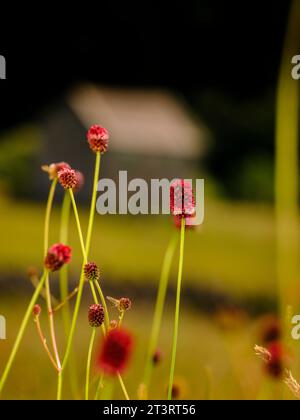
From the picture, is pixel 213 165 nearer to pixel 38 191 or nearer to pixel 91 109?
pixel 91 109

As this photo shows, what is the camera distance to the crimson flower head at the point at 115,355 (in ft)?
1.30

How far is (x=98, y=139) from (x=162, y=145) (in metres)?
11.6

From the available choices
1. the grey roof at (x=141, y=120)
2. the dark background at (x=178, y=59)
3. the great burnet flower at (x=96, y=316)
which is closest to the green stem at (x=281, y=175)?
the great burnet flower at (x=96, y=316)

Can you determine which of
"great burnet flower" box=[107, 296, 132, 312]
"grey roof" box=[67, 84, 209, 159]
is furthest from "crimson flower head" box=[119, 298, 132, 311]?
"grey roof" box=[67, 84, 209, 159]

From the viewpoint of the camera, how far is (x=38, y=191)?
9.90 m

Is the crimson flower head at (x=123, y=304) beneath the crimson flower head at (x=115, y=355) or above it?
above

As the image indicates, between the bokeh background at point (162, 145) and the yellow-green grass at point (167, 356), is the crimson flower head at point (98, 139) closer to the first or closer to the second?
the yellow-green grass at point (167, 356)

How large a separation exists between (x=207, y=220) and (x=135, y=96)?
638 cm

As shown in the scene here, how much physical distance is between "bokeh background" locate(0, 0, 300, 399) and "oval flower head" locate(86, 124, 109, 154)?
1478 mm

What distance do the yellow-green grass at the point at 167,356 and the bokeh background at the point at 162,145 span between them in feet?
0.04

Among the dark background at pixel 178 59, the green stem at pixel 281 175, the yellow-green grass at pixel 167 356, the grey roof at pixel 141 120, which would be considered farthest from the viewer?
the dark background at pixel 178 59

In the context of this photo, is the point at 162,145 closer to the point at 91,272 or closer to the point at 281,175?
the point at 281,175

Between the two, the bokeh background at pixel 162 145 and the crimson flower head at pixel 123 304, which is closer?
the crimson flower head at pixel 123 304
